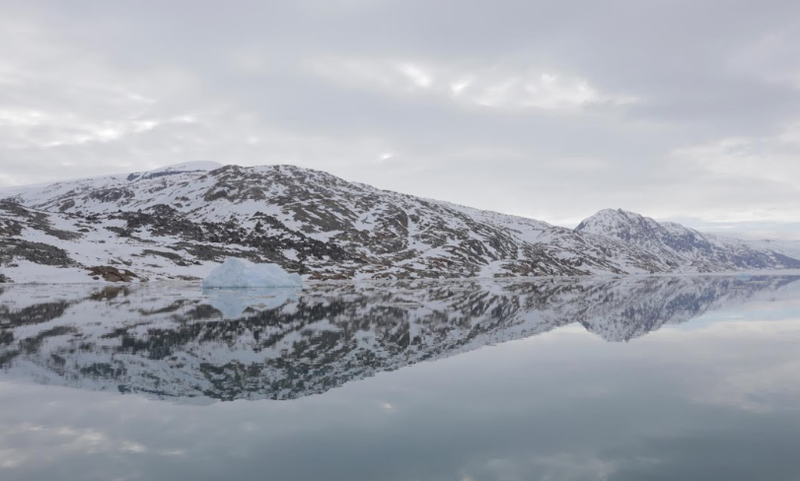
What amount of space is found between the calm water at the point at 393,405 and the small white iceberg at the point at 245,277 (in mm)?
73829

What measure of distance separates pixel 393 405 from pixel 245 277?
331ft

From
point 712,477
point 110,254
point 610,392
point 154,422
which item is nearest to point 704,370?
point 610,392

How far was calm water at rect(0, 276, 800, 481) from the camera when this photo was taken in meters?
12.0

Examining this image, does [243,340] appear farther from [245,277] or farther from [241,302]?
[245,277]

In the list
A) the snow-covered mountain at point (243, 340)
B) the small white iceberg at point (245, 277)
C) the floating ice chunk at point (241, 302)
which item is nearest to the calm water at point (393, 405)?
the snow-covered mountain at point (243, 340)

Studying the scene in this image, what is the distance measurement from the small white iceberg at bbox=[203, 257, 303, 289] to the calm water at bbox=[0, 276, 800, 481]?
73.8 metres

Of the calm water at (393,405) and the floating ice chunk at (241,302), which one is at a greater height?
the calm water at (393,405)

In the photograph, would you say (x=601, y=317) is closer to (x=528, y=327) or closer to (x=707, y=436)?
(x=528, y=327)

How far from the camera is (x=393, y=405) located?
17.2 meters

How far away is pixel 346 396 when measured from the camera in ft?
60.4

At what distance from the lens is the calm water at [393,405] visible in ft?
39.4

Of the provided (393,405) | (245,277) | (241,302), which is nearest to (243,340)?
(393,405)

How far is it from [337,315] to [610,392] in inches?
1291

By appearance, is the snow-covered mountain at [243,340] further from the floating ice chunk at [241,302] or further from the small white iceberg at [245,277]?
the small white iceberg at [245,277]
